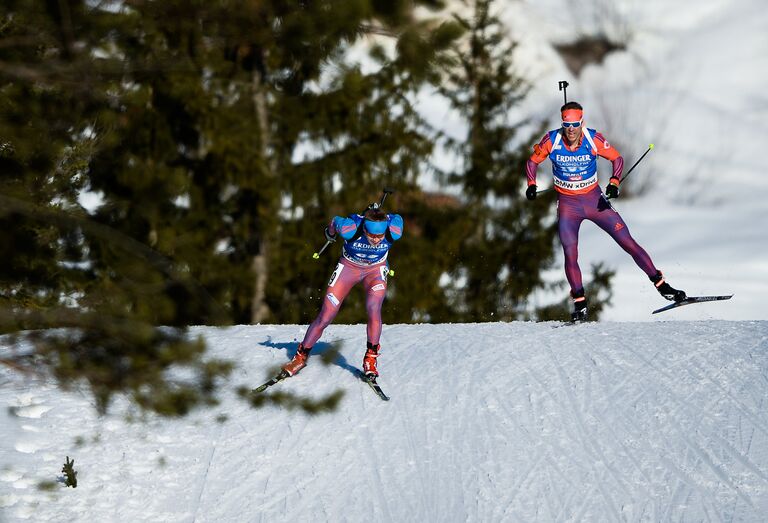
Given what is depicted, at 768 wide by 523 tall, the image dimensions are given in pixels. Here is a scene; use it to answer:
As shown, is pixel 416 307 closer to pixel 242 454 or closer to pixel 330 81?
pixel 330 81

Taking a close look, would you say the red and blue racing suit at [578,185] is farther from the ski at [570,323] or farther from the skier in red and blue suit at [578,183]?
the ski at [570,323]

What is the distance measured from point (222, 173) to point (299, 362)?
1061cm

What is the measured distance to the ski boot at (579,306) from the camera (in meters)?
11.6

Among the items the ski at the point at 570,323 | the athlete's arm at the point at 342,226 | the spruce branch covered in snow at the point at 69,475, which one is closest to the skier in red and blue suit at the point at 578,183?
the ski at the point at 570,323

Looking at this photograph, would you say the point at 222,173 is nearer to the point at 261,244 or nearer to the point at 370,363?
the point at 261,244

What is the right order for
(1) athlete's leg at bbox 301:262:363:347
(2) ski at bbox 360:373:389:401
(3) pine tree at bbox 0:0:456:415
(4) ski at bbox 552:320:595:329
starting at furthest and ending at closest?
(4) ski at bbox 552:320:595:329
(2) ski at bbox 360:373:389:401
(1) athlete's leg at bbox 301:262:363:347
(3) pine tree at bbox 0:0:456:415

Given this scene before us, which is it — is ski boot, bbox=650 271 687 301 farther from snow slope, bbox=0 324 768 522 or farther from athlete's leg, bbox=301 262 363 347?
athlete's leg, bbox=301 262 363 347

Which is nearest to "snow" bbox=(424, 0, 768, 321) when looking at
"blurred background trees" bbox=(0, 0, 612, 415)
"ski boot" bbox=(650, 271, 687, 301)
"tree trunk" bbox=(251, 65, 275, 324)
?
"blurred background trees" bbox=(0, 0, 612, 415)

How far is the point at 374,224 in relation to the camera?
9539mm

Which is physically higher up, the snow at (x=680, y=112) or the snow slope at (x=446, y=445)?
the snow at (x=680, y=112)

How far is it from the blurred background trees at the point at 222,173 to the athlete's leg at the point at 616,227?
2193mm

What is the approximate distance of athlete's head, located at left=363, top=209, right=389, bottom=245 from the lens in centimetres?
954

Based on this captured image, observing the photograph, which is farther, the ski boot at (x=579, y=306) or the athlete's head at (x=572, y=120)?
the ski boot at (x=579, y=306)

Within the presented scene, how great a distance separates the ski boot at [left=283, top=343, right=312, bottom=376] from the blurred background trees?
109cm
